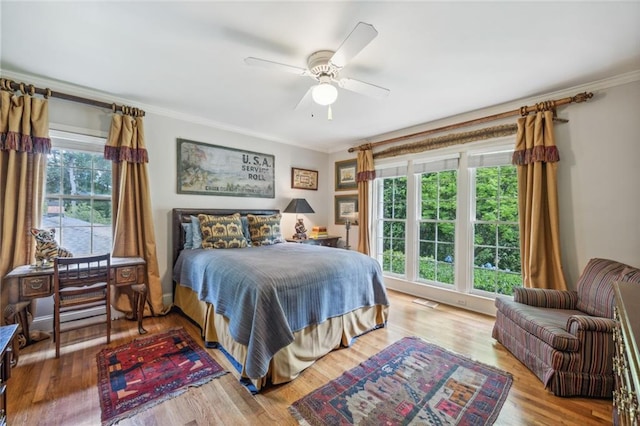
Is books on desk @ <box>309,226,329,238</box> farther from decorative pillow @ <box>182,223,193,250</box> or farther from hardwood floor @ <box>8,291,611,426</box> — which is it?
hardwood floor @ <box>8,291,611,426</box>

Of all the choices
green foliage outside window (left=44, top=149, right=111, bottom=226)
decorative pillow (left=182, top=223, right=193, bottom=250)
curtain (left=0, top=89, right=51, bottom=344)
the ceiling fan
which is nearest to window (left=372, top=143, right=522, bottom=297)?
the ceiling fan

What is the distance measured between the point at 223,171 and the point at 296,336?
107 inches

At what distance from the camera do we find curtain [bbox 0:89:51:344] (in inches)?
93.3

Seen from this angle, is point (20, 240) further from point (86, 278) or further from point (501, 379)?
point (501, 379)

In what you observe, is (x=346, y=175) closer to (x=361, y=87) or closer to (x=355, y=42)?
(x=361, y=87)

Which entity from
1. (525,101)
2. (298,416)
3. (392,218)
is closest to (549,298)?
(525,101)

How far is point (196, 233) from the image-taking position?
329 centimetres

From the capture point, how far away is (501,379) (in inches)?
79.0

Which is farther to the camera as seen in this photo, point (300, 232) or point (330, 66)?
point (300, 232)

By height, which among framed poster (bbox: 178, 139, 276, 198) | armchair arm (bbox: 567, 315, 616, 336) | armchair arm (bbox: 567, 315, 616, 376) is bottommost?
armchair arm (bbox: 567, 315, 616, 376)

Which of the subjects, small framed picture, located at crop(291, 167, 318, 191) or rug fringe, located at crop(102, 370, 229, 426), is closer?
rug fringe, located at crop(102, 370, 229, 426)

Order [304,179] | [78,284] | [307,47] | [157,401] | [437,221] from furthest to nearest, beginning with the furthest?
[304,179] < [437,221] < [78,284] < [307,47] < [157,401]

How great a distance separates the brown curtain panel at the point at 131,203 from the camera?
9.63ft

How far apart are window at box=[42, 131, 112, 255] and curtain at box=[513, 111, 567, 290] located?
4.75 meters
